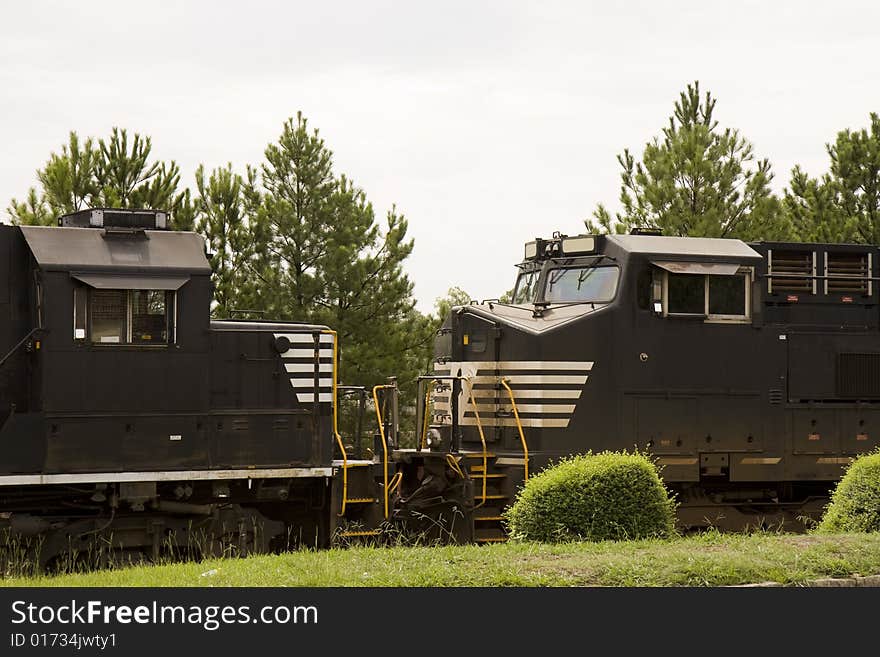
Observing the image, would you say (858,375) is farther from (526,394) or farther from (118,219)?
(118,219)

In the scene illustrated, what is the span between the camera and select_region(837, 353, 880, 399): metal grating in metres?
16.8

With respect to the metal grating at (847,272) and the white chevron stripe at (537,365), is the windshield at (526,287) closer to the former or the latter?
the white chevron stripe at (537,365)

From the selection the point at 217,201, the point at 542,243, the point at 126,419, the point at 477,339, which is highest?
the point at 217,201

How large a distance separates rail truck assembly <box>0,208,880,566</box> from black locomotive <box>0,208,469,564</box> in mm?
23

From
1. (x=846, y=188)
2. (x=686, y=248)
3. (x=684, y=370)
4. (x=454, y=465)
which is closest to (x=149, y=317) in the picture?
(x=454, y=465)

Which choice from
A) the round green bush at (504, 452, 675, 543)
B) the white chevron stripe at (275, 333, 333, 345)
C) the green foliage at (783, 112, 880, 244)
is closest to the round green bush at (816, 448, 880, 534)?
the round green bush at (504, 452, 675, 543)

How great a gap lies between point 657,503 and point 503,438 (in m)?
3.59

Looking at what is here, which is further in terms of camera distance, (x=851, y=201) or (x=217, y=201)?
(x=851, y=201)

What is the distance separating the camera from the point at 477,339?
16.6 metres

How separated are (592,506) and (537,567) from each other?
2456 millimetres

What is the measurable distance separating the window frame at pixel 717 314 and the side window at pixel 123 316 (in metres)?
6.53

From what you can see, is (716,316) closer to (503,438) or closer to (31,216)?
(503,438)

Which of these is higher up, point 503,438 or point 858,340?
point 858,340
